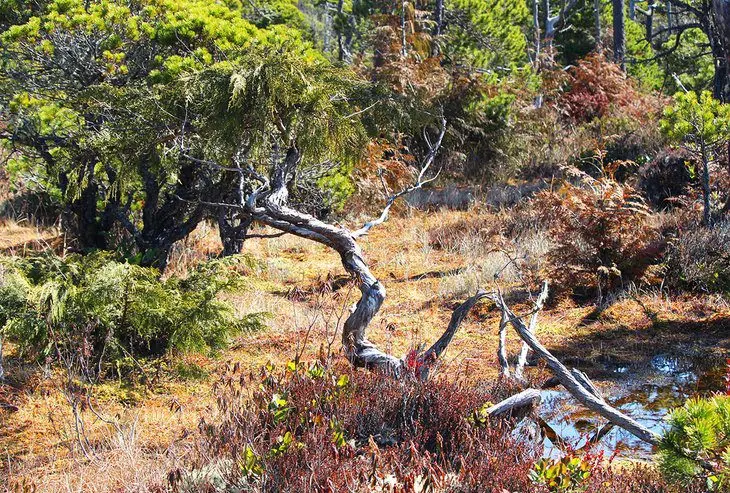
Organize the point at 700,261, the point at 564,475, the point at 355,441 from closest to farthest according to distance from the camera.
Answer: the point at 564,475, the point at 355,441, the point at 700,261

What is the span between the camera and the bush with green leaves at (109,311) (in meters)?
5.60

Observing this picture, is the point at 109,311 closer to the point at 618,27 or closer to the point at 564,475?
the point at 564,475

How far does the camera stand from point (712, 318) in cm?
715

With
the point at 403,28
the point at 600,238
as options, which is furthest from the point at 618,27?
the point at 600,238

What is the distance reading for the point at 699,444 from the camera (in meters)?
2.89

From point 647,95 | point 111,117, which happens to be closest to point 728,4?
point 111,117

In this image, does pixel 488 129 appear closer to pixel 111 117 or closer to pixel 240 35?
pixel 240 35

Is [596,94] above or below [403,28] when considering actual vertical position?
below

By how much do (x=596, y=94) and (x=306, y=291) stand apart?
1037 cm

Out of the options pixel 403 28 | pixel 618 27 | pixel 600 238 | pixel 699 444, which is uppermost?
pixel 403 28

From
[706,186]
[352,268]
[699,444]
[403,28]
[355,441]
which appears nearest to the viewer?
[699,444]

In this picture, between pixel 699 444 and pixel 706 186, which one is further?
pixel 706 186

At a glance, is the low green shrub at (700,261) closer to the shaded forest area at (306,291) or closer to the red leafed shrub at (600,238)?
the shaded forest area at (306,291)

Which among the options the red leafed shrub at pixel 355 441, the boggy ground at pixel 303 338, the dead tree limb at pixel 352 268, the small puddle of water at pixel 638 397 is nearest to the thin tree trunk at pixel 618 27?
the boggy ground at pixel 303 338
